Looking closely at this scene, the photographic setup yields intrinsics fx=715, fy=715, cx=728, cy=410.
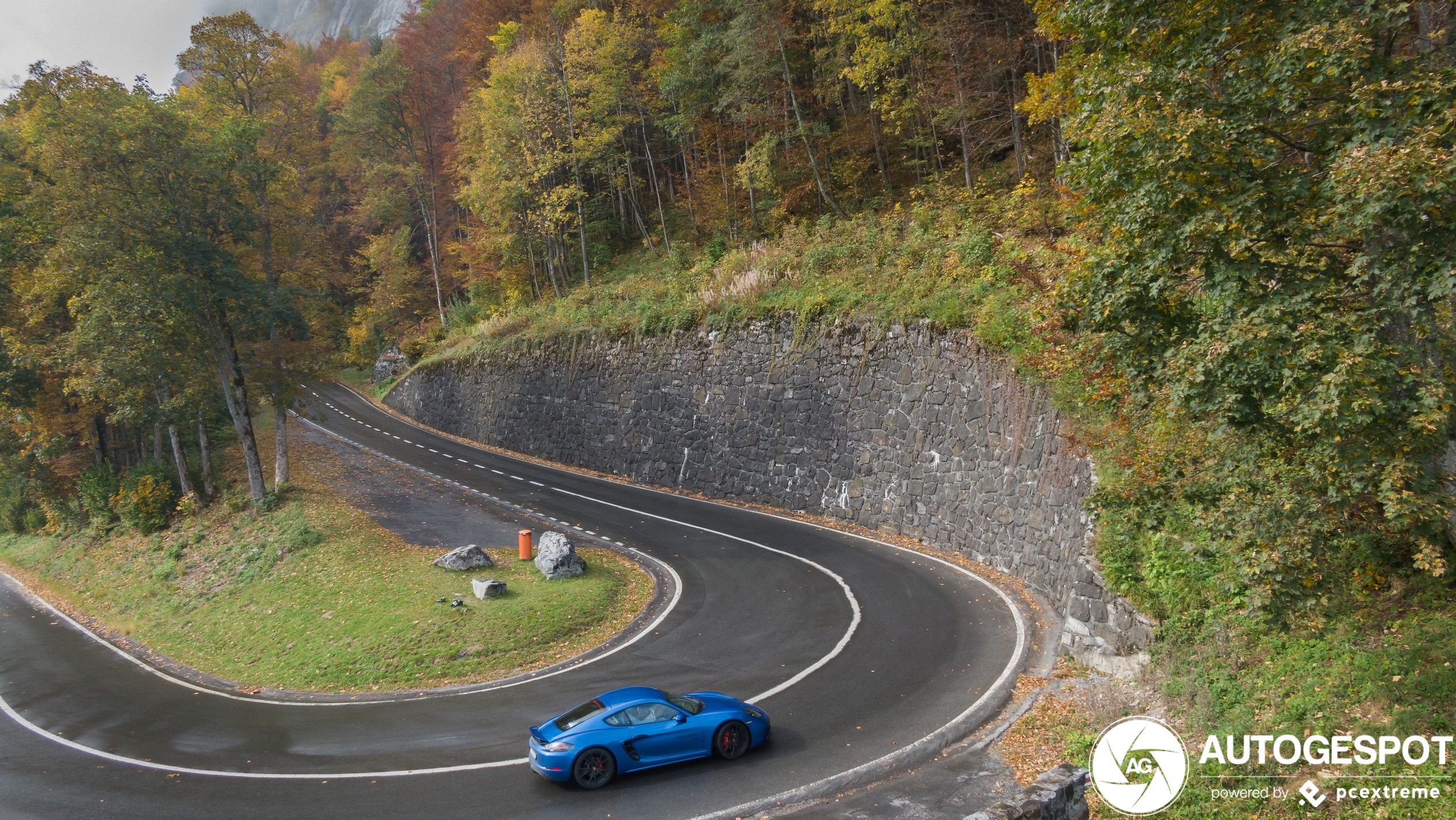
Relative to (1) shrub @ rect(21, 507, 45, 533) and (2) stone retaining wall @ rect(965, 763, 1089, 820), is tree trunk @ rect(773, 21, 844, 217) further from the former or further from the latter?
(1) shrub @ rect(21, 507, 45, 533)

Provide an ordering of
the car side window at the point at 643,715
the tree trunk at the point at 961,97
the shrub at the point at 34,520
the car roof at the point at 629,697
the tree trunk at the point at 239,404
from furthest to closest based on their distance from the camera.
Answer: the shrub at the point at 34,520 → the tree trunk at the point at 239,404 → the tree trunk at the point at 961,97 → the car roof at the point at 629,697 → the car side window at the point at 643,715

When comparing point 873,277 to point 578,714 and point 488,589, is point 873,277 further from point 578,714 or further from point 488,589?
point 578,714

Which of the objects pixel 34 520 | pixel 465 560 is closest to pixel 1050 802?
pixel 465 560

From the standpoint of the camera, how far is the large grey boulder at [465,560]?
56.8 feet

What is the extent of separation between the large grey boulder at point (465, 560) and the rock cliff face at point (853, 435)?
30.0 feet

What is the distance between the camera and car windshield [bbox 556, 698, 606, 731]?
29.1 feet

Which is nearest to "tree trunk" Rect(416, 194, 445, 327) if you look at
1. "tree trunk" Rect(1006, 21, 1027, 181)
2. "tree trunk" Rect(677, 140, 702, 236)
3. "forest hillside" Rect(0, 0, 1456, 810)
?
"forest hillside" Rect(0, 0, 1456, 810)

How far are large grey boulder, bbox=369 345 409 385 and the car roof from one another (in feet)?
144

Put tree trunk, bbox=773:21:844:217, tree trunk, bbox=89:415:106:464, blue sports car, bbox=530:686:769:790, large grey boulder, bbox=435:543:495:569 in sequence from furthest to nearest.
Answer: tree trunk, bbox=89:415:106:464 < tree trunk, bbox=773:21:844:217 < large grey boulder, bbox=435:543:495:569 < blue sports car, bbox=530:686:769:790

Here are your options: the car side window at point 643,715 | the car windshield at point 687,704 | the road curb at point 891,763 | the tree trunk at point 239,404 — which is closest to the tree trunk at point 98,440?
the tree trunk at point 239,404

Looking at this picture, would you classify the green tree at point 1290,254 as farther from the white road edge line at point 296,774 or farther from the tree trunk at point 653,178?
the tree trunk at point 653,178

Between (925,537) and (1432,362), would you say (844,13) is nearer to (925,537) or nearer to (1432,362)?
(925,537)

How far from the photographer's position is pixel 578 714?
9062 mm

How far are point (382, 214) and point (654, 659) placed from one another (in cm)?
4492
